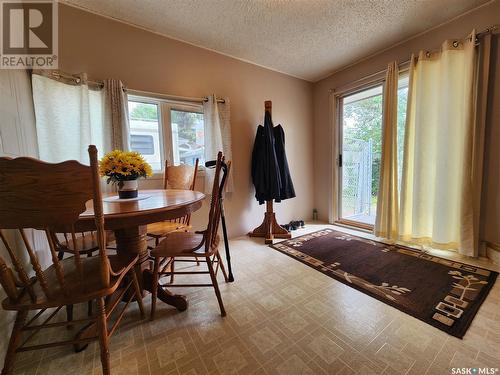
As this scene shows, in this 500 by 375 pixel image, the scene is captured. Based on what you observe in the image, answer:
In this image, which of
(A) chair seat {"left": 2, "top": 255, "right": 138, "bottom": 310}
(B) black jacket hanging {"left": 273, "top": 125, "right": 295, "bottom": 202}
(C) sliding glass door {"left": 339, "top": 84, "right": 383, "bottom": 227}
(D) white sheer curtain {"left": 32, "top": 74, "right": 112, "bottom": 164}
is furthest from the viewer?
(C) sliding glass door {"left": 339, "top": 84, "right": 383, "bottom": 227}

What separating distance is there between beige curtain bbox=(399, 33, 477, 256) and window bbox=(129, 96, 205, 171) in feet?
7.91

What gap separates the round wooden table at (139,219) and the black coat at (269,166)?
4.69ft

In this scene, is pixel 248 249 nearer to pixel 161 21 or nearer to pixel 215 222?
pixel 215 222

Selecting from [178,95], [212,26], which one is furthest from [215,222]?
[212,26]

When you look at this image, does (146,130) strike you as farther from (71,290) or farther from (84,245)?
(71,290)

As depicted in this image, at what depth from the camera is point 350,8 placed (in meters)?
1.84

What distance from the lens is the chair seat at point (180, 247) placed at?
1.25 metres

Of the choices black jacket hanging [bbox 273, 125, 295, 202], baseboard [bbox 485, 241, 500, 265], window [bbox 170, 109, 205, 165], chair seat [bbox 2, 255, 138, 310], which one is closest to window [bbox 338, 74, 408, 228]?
black jacket hanging [bbox 273, 125, 295, 202]

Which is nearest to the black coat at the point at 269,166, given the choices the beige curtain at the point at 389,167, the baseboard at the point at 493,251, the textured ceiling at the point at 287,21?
the textured ceiling at the point at 287,21

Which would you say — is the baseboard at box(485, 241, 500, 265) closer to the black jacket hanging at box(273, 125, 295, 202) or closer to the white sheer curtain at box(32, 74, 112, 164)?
the black jacket hanging at box(273, 125, 295, 202)

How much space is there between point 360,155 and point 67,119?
12.0 ft

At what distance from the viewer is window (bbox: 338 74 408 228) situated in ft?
9.48

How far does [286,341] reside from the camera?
1109mm

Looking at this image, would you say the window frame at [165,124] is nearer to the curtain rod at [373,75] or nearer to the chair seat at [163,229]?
the chair seat at [163,229]
